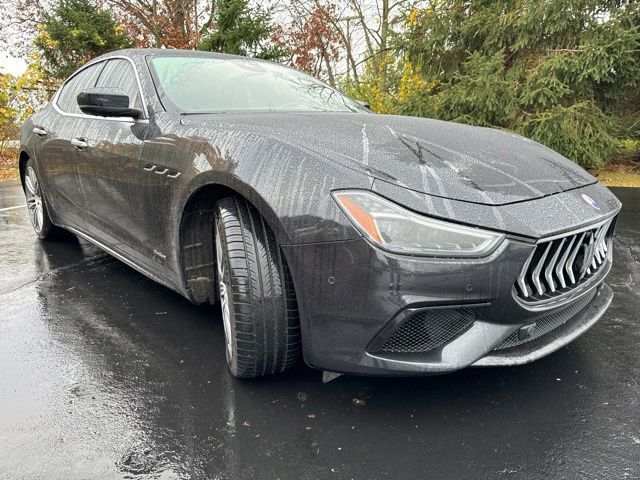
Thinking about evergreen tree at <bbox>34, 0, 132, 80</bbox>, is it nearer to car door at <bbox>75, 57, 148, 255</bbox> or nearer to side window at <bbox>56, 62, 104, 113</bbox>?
side window at <bbox>56, 62, 104, 113</bbox>

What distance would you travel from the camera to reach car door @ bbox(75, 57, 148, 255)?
Answer: 2.69 metres

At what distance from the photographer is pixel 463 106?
909cm

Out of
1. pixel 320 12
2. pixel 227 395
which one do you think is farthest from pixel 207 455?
pixel 320 12

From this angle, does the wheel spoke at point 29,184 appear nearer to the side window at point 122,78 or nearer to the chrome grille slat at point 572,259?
the side window at point 122,78

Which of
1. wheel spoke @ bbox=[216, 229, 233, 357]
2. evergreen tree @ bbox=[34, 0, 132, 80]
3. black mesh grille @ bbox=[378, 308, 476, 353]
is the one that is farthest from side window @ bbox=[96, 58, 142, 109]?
evergreen tree @ bbox=[34, 0, 132, 80]

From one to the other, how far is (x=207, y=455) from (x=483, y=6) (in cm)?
953

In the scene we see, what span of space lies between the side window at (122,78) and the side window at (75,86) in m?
0.18

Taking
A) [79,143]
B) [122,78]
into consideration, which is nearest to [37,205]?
[79,143]

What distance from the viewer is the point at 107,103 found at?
2.58m

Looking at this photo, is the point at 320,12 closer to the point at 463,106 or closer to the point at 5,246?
the point at 463,106

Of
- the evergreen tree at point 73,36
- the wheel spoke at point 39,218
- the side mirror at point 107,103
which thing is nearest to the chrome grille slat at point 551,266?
the side mirror at point 107,103

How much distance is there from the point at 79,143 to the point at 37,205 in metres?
1.54

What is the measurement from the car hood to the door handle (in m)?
1.02

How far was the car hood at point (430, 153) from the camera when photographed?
6.01 ft
